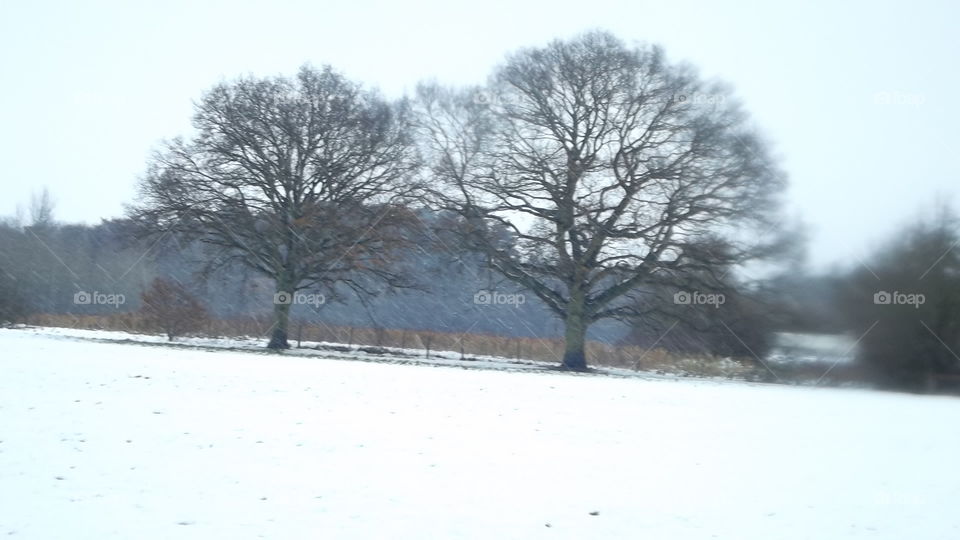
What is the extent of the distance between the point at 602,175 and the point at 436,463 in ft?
73.4

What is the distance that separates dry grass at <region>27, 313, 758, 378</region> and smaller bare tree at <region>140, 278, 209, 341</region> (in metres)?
0.80

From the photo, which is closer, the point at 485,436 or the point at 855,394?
the point at 485,436

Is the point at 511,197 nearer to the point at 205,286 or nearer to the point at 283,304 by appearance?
the point at 283,304

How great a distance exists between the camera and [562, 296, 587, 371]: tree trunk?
3173cm

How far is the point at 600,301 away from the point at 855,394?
1262 centimetres

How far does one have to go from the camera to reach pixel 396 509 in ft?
26.8

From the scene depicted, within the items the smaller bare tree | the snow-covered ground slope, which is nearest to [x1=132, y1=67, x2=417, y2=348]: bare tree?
the smaller bare tree

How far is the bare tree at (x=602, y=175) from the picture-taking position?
2900 cm

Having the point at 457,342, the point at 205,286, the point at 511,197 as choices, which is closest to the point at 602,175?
the point at 511,197

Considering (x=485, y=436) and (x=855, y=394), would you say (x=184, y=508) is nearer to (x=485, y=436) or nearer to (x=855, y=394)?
(x=485, y=436)

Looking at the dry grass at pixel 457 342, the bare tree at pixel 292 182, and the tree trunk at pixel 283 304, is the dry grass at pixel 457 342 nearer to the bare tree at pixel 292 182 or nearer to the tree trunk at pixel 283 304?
the tree trunk at pixel 283 304

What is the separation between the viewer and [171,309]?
120ft

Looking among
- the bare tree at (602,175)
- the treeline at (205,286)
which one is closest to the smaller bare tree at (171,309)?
the treeline at (205,286)

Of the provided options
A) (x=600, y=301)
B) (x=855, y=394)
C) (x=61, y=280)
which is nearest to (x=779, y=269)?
(x=855, y=394)
